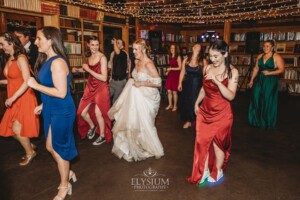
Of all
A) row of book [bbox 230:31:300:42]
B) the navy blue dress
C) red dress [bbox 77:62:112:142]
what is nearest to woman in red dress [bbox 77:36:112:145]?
red dress [bbox 77:62:112:142]

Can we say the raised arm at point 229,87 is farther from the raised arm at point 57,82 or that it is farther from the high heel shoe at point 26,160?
the high heel shoe at point 26,160

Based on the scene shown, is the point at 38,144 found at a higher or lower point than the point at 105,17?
lower

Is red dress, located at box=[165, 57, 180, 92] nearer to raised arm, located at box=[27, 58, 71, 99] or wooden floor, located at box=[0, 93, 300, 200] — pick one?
wooden floor, located at box=[0, 93, 300, 200]

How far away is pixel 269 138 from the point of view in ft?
13.2

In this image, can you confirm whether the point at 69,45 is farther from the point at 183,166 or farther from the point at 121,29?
the point at 183,166

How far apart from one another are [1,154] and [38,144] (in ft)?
1.64

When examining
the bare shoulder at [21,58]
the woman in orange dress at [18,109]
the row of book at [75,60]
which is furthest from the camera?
the row of book at [75,60]

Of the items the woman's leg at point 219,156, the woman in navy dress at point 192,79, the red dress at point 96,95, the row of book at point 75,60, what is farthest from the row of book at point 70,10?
the woman's leg at point 219,156

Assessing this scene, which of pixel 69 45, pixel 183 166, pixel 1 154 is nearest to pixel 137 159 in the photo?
pixel 183 166

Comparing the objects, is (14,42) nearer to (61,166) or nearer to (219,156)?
(61,166)

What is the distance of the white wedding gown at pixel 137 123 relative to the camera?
3.02 m

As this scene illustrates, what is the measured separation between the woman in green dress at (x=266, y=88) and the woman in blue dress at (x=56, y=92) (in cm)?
353

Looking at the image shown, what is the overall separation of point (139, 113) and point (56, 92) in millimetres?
1271

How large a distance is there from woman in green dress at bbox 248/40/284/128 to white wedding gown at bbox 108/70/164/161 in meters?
2.33
